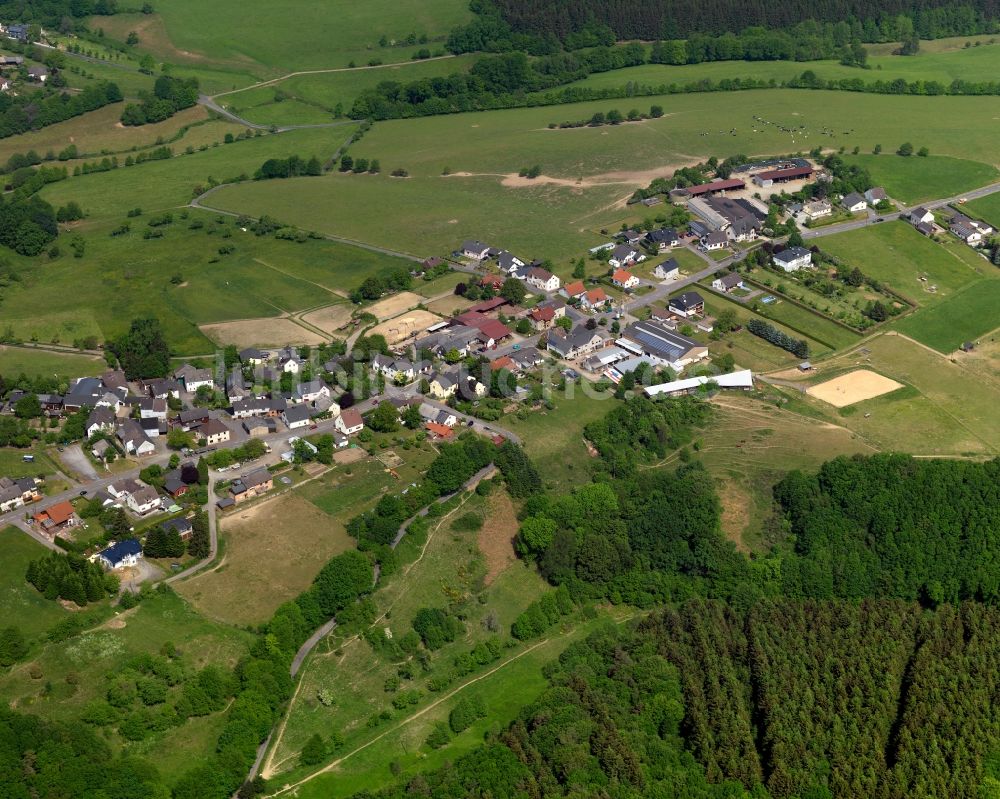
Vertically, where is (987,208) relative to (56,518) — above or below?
above

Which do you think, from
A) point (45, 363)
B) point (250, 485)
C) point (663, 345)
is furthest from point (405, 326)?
point (45, 363)

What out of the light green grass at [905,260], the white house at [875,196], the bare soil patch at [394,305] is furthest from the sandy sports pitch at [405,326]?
the white house at [875,196]

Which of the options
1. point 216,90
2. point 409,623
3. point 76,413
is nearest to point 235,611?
point 409,623

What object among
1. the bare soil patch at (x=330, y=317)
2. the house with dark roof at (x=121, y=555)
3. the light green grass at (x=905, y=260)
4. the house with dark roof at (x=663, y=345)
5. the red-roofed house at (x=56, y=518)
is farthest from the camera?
the light green grass at (x=905, y=260)

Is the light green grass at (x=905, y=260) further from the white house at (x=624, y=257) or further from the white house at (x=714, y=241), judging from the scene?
the white house at (x=624, y=257)

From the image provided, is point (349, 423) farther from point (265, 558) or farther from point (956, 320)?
point (956, 320)

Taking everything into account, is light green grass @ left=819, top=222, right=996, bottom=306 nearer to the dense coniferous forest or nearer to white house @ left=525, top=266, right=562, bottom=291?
white house @ left=525, top=266, right=562, bottom=291
